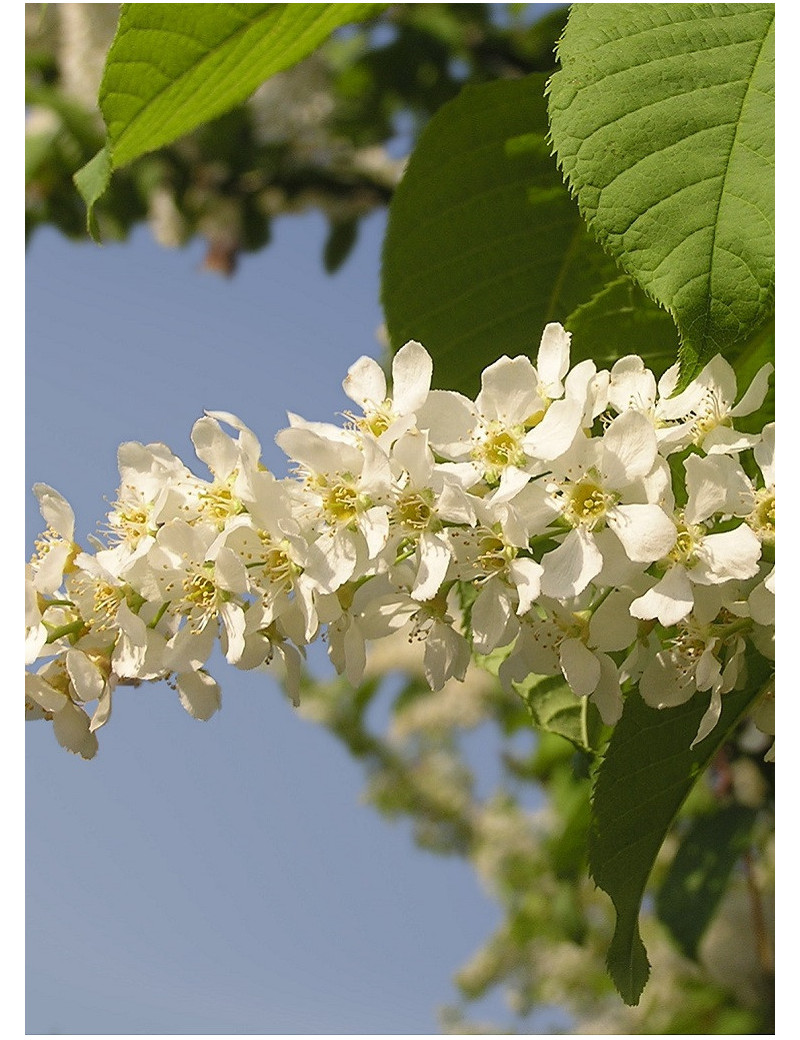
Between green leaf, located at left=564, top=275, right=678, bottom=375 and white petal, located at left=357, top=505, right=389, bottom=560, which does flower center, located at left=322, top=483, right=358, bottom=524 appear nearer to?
white petal, located at left=357, top=505, right=389, bottom=560

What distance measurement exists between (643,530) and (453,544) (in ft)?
0.46

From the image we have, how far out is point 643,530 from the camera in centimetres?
79

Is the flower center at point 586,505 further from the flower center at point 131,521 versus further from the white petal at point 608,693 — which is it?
the flower center at point 131,521

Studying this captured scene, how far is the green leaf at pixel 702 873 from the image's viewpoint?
246 centimetres

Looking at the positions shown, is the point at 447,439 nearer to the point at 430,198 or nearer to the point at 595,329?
the point at 595,329

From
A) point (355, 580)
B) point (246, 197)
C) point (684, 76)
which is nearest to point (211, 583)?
point (355, 580)

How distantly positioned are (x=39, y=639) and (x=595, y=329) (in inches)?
22.6

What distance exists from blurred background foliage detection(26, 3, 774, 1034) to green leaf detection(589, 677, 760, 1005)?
3.95 feet

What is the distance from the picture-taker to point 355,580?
2.87 feet


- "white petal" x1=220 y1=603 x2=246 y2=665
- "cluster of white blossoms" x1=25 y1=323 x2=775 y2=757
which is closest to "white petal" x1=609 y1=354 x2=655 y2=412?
"cluster of white blossoms" x1=25 y1=323 x2=775 y2=757

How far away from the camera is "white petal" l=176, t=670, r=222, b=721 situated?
94 cm

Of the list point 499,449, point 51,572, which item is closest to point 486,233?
point 499,449

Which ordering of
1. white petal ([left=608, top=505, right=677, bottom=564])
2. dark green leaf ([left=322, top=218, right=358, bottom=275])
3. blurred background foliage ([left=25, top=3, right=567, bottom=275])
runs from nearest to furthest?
1. white petal ([left=608, top=505, right=677, bottom=564])
2. blurred background foliage ([left=25, top=3, right=567, bottom=275])
3. dark green leaf ([left=322, top=218, right=358, bottom=275])

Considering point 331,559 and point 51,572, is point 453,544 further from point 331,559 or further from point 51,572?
point 51,572
